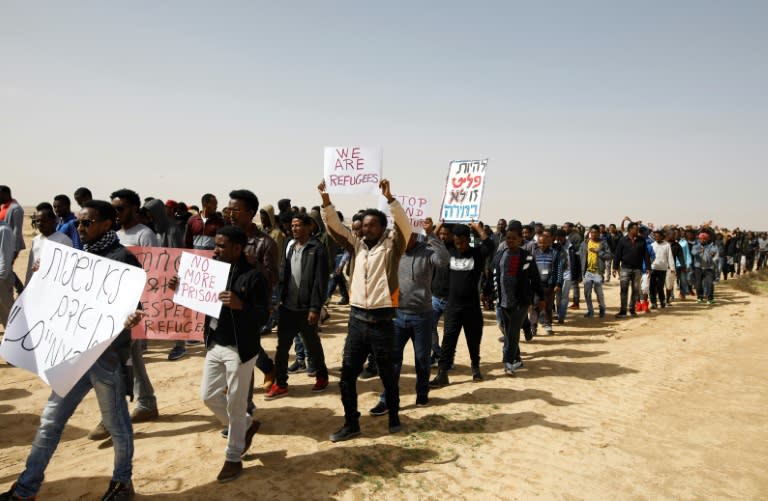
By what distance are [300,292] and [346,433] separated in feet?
6.35

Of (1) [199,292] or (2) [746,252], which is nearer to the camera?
(1) [199,292]

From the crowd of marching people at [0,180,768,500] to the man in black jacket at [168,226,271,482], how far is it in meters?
0.01

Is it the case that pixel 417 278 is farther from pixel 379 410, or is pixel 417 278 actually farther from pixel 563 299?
pixel 563 299

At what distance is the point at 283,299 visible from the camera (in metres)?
6.17

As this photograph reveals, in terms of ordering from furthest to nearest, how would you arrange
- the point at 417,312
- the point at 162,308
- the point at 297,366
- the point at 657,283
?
the point at 657,283 → the point at 297,366 → the point at 417,312 → the point at 162,308

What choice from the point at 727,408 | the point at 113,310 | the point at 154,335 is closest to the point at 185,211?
the point at 154,335

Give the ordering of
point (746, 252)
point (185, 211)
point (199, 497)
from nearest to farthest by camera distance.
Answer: point (199, 497) < point (185, 211) < point (746, 252)

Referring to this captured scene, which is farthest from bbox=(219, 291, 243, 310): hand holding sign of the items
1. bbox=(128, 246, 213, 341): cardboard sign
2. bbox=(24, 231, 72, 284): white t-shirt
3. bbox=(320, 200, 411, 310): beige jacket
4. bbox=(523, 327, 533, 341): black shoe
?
bbox=(523, 327, 533, 341): black shoe

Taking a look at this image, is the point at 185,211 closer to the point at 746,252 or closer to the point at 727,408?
the point at 727,408

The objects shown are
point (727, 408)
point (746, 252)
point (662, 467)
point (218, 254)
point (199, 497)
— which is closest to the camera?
point (199, 497)

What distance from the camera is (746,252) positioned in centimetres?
2616

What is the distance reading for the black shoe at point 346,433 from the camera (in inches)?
190

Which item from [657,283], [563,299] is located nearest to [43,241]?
[563,299]

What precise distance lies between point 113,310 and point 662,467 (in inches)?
204
